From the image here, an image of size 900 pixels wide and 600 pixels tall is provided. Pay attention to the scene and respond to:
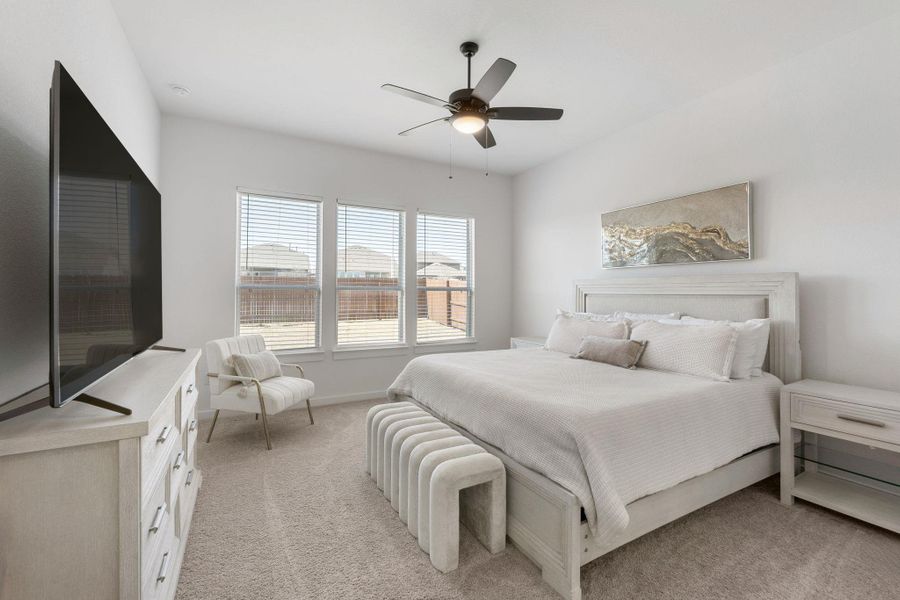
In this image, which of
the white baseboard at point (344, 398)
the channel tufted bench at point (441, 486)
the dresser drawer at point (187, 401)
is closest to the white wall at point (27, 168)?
the dresser drawer at point (187, 401)

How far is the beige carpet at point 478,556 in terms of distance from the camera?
1698 millimetres

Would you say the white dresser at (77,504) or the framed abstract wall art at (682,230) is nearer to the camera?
the white dresser at (77,504)

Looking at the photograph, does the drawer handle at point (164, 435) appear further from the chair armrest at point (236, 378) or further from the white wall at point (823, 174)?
the white wall at point (823, 174)

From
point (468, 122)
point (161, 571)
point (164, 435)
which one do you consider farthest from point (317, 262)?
point (161, 571)

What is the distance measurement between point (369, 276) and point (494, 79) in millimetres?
2871

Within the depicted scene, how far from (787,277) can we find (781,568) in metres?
1.88

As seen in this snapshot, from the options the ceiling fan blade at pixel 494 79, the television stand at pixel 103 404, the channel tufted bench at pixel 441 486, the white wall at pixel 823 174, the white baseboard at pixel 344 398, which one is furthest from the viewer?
the white baseboard at pixel 344 398

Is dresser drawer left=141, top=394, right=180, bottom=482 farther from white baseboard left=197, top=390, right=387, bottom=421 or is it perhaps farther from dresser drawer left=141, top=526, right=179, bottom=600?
white baseboard left=197, top=390, right=387, bottom=421

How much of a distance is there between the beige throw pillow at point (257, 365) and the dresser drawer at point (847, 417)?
3.88 meters

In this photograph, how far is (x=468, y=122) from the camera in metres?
2.64

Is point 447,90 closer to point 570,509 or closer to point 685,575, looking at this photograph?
point 570,509

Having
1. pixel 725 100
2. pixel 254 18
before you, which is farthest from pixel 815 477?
pixel 254 18

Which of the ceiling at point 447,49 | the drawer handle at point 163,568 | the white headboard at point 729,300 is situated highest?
the ceiling at point 447,49

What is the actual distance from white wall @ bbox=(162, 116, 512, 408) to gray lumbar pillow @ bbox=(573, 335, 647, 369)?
236 cm
